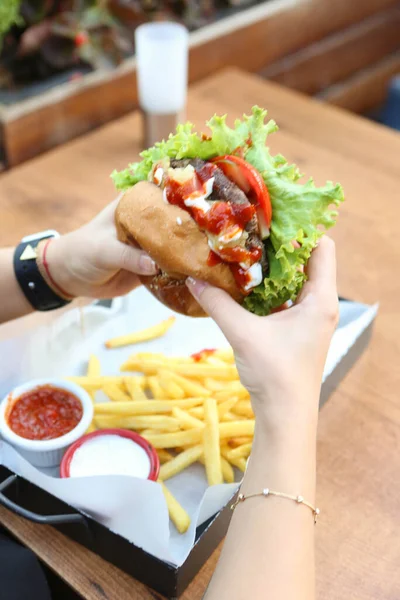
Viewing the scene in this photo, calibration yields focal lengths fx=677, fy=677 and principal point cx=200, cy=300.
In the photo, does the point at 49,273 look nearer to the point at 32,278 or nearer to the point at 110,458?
the point at 32,278

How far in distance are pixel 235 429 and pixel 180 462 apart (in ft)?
0.48

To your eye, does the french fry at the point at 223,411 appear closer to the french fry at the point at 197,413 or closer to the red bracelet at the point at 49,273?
the french fry at the point at 197,413

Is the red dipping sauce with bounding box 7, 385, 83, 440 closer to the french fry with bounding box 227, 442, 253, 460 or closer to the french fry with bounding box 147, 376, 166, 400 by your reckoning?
the french fry with bounding box 147, 376, 166, 400

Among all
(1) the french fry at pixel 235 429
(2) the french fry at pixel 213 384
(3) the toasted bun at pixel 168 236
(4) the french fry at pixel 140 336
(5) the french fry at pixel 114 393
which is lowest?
(4) the french fry at pixel 140 336

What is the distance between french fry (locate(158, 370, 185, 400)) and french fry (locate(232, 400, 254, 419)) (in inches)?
5.4

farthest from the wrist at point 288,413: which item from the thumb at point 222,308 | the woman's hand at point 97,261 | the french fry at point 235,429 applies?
the woman's hand at point 97,261

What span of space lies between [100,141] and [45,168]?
287mm

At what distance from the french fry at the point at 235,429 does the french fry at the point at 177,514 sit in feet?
0.65

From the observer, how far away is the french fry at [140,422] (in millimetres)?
1559

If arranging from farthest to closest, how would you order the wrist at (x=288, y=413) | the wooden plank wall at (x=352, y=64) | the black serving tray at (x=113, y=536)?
the wooden plank wall at (x=352, y=64)
the black serving tray at (x=113, y=536)
the wrist at (x=288, y=413)

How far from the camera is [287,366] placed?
1.17 m

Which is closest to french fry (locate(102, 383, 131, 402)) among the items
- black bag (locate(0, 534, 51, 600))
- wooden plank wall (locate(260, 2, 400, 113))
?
black bag (locate(0, 534, 51, 600))

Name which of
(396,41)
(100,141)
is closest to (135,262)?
(100,141)

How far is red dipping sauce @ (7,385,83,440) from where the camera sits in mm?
1545
